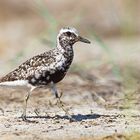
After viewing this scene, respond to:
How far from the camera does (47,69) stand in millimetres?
10758

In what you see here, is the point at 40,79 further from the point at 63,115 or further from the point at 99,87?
the point at 99,87

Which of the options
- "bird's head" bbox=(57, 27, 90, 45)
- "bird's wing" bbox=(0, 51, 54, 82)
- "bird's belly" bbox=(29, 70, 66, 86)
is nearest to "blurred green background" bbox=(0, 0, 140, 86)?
"bird's head" bbox=(57, 27, 90, 45)

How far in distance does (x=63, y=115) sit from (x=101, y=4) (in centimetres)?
1606

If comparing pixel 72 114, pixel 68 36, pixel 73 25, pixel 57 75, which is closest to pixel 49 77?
pixel 57 75

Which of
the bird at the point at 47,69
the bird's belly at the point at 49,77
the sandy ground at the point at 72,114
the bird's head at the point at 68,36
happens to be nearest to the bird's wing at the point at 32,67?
the bird at the point at 47,69

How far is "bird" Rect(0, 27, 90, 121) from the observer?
35.3ft

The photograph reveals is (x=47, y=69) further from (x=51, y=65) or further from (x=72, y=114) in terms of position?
(x=72, y=114)

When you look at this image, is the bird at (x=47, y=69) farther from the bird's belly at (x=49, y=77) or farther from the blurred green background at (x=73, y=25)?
the blurred green background at (x=73, y=25)

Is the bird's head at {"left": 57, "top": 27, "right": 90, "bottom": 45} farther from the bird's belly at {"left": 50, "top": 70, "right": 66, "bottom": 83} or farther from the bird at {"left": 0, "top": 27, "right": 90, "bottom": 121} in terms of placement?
the bird's belly at {"left": 50, "top": 70, "right": 66, "bottom": 83}

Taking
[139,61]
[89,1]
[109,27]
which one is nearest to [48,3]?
[89,1]

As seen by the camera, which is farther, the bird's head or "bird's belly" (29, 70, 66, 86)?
the bird's head

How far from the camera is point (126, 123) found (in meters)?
10.6

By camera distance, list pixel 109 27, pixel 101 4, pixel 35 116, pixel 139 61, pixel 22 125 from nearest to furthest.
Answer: pixel 22 125 < pixel 35 116 < pixel 139 61 < pixel 109 27 < pixel 101 4

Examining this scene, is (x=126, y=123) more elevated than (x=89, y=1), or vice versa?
(x=89, y=1)
